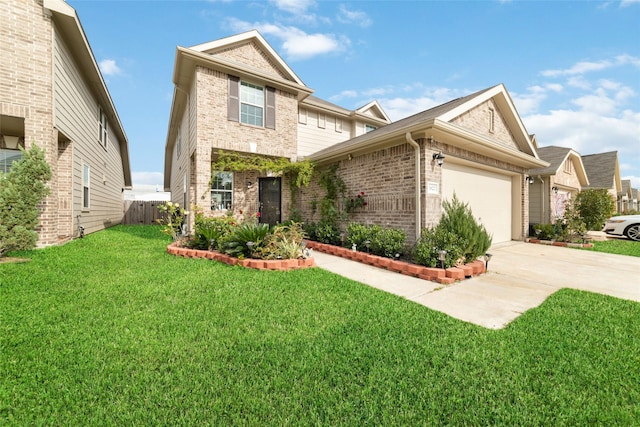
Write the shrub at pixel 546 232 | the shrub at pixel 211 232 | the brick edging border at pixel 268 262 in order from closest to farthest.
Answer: the brick edging border at pixel 268 262 → the shrub at pixel 211 232 → the shrub at pixel 546 232

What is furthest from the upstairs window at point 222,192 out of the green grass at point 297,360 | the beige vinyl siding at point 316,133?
the green grass at point 297,360

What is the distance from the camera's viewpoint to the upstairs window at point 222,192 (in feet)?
32.9

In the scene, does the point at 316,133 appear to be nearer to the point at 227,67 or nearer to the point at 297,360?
the point at 227,67

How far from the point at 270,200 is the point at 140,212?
13879mm

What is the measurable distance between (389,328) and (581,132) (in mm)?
30544

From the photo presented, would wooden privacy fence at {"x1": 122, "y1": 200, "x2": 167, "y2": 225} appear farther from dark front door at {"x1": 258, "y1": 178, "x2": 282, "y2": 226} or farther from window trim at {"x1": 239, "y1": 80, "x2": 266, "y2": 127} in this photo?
window trim at {"x1": 239, "y1": 80, "x2": 266, "y2": 127}

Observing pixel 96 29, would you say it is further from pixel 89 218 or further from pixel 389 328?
pixel 389 328

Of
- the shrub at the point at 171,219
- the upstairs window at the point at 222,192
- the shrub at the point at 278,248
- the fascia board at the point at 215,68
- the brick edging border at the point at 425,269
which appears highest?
the fascia board at the point at 215,68

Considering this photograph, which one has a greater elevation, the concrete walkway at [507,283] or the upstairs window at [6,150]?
the upstairs window at [6,150]

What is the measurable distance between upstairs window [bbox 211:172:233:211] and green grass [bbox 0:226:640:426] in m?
6.25

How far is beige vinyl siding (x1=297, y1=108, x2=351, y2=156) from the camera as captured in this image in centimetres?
1143

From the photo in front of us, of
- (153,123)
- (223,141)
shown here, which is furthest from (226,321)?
(153,123)

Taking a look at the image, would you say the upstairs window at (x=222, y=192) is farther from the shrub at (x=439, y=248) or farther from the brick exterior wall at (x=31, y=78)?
the shrub at (x=439, y=248)

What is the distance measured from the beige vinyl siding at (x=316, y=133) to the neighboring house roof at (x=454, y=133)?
2.40 m
